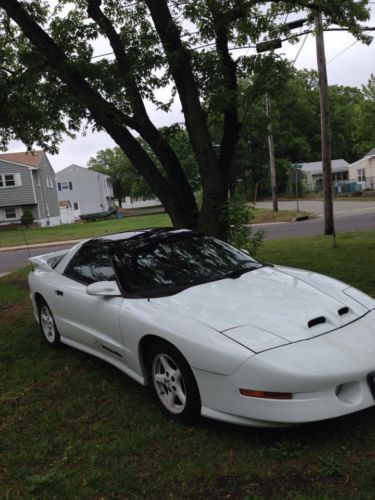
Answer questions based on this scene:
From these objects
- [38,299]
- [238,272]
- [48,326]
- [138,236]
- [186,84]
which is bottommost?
[48,326]

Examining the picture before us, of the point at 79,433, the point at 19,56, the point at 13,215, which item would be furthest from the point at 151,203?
the point at 79,433

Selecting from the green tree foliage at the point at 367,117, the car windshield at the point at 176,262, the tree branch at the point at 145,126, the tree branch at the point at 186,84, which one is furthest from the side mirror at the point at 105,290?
the green tree foliage at the point at 367,117

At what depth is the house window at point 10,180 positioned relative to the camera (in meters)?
40.2

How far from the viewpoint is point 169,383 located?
334cm

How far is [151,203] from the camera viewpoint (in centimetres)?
9231

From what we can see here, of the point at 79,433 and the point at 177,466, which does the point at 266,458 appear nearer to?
the point at 177,466

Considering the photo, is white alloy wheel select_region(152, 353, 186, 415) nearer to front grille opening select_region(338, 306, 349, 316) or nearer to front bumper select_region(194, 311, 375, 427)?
front bumper select_region(194, 311, 375, 427)

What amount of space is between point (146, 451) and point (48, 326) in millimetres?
2707

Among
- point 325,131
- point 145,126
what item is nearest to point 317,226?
point 325,131

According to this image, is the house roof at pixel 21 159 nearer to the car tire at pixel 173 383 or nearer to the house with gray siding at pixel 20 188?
the house with gray siding at pixel 20 188

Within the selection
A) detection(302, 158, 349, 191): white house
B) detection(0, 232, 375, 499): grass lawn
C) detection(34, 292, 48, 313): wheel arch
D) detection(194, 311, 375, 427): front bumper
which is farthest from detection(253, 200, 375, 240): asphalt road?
detection(302, 158, 349, 191): white house

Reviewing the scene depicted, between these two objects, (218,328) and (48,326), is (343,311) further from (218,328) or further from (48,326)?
(48,326)

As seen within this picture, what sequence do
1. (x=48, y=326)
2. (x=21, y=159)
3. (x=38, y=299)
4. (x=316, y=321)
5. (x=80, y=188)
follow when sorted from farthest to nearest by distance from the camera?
(x=80, y=188), (x=21, y=159), (x=38, y=299), (x=48, y=326), (x=316, y=321)

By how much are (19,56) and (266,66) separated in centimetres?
489
